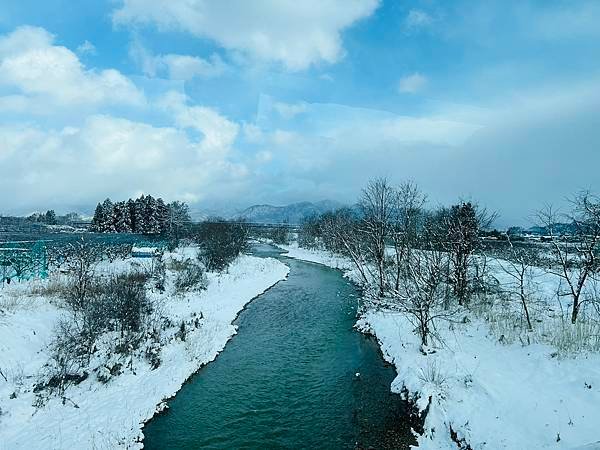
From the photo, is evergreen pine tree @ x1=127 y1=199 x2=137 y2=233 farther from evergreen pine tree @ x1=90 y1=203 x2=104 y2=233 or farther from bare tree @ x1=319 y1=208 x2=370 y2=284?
bare tree @ x1=319 y1=208 x2=370 y2=284

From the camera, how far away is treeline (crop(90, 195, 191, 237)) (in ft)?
247

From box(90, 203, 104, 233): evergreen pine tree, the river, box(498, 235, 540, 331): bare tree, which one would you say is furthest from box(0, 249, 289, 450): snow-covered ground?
box(90, 203, 104, 233): evergreen pine tree

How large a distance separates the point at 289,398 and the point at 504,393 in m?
6.98

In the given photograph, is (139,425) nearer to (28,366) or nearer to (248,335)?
(28,366)

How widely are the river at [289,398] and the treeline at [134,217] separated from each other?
59.3 meters

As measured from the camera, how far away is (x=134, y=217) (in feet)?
257

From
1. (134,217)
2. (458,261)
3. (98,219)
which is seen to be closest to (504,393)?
(458,261)

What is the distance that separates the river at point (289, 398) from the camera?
11.1 meters

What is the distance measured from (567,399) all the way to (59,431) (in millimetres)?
13589

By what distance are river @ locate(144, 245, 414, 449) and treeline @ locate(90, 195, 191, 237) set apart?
59.3 m

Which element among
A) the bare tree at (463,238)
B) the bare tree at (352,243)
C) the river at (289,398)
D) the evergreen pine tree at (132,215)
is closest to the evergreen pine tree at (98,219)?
the evergreen pine tree at (132,215)

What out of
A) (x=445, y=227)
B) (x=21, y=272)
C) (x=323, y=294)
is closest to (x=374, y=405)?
(x=445, y=227)

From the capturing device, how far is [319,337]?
20859 millimetres

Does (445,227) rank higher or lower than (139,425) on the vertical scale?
higher
